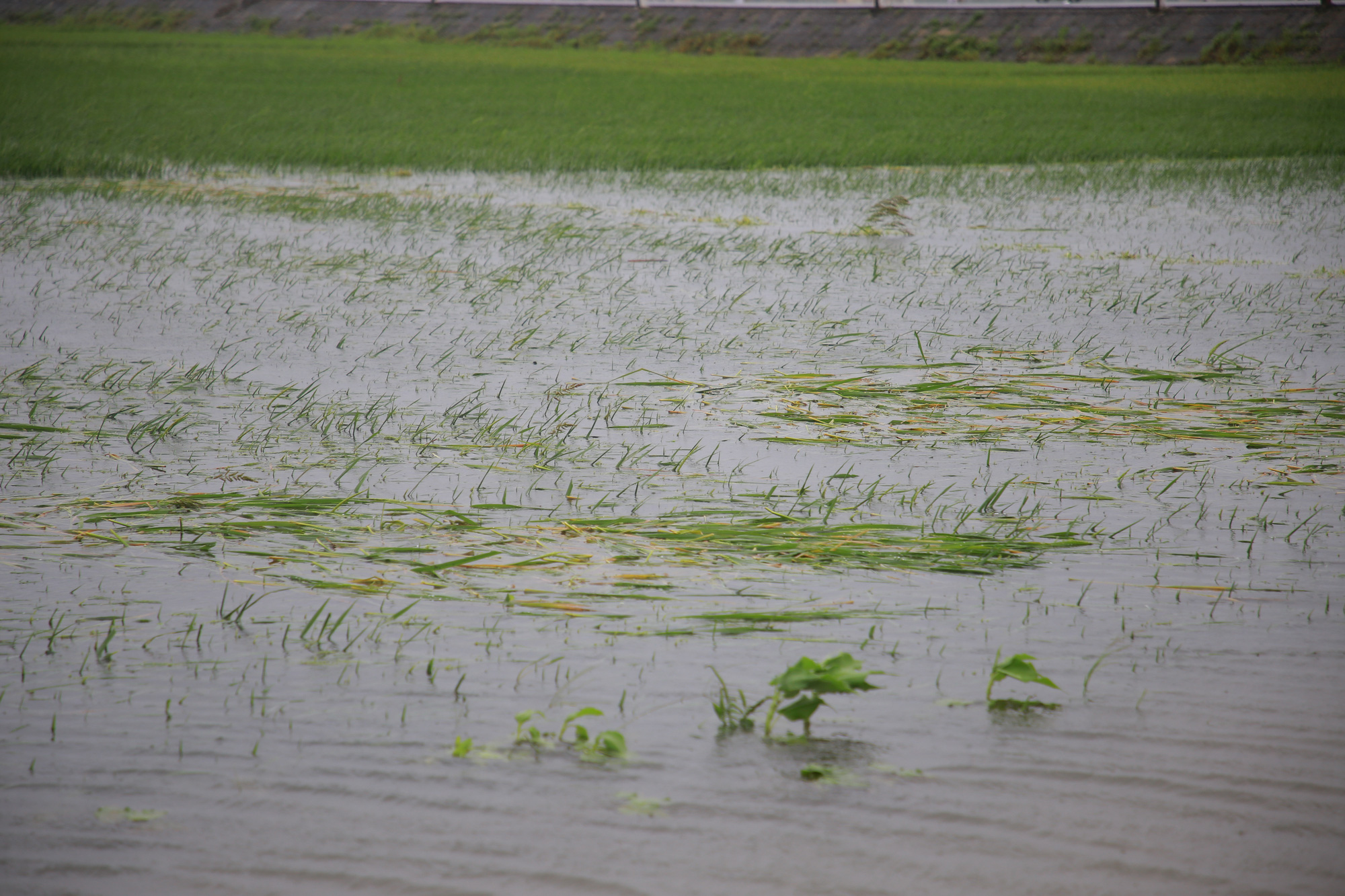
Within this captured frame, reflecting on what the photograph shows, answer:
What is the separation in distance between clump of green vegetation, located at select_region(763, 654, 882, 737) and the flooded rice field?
0.03ft

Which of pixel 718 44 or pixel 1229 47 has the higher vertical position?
pixel 718 44

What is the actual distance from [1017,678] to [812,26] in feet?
176

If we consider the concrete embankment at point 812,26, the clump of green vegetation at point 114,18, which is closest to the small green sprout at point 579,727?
the concrete embankment at point 812,26

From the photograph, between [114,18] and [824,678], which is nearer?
[824,678]

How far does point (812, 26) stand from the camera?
51.8 metres

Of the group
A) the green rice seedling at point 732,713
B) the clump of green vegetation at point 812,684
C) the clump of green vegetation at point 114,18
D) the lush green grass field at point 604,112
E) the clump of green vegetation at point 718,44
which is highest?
the clump of green vegetation at point 114,18

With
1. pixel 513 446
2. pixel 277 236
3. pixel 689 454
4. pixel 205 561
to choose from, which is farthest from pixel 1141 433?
pixel 277 236

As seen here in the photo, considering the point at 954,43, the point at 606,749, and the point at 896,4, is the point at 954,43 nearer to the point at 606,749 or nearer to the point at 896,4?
the point at 896,4

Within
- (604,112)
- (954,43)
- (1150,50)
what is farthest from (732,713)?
(954,43)

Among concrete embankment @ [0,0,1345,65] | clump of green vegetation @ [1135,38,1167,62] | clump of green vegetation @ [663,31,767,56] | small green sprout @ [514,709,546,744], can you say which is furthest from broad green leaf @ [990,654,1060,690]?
clump of green vegetation @ [663,31,767,56]

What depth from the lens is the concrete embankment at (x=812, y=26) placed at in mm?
42844

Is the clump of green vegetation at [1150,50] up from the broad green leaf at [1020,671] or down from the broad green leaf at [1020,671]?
up

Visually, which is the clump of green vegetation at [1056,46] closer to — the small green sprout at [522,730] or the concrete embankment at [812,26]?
the concrete embankment at [812,26]

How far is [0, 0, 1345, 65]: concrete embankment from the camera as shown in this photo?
4284 centimetres
